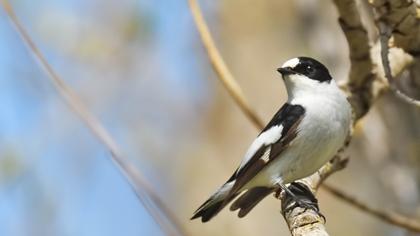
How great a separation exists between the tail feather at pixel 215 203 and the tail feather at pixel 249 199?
0.03 meters

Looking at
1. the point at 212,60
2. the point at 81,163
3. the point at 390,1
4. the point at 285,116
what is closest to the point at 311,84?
the point at 285,116

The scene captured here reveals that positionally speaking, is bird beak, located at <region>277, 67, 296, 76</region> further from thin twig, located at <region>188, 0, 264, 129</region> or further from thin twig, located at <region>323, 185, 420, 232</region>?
thin twig, located at <region>323, 185, 420, 232</region>

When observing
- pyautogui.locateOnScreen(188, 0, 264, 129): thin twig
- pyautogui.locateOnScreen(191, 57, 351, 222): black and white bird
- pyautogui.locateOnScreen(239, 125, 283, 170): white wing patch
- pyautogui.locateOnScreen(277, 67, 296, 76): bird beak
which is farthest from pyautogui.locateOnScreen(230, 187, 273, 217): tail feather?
pyautogui.locateOnScreen(277, 67, 296, 76): bird beak

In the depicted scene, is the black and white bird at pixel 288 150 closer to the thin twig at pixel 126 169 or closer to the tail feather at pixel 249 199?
the tail feather at pixel 249 199

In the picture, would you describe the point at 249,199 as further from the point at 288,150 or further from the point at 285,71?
the point at 285,71

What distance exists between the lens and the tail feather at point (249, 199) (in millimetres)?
3057

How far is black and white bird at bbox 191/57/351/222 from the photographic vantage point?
3.10 m

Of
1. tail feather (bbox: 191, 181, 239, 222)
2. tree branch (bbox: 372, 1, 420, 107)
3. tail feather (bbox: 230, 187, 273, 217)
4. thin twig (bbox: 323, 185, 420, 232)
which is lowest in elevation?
thin twig (bbox: 323, 185, 420, 232)

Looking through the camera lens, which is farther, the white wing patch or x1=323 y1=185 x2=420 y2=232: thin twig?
the white wing patch

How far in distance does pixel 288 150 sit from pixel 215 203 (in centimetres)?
32

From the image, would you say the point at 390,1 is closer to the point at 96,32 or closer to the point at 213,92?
the point at 96,32

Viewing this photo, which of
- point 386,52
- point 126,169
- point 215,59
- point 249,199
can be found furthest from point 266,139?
point 126,169

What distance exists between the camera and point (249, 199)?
3133 mm

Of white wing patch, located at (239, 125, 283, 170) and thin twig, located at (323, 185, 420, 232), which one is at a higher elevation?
white wing patch, located at (239, 125, 283, 170)
